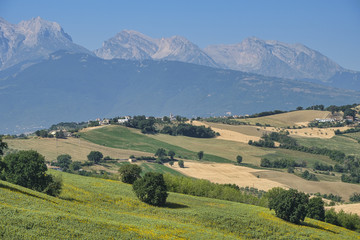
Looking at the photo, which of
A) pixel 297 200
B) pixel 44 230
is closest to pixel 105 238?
pixel 44 230

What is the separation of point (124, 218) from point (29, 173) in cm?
2402

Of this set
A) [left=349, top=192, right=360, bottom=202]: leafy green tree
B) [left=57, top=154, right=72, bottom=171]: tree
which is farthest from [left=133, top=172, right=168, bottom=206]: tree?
[left=57, top=154, right=72, bottom=171]: tree

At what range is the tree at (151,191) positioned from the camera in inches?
3349

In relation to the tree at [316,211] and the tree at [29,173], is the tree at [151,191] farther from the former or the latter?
the tree at [316,211]

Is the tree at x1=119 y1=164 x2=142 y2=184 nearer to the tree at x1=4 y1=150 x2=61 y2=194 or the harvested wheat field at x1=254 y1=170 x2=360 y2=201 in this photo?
the tree at x1=4 y1=150 x2=61 y2=194

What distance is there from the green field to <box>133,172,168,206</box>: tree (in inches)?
61.8

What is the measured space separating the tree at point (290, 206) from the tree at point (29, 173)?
121 feet

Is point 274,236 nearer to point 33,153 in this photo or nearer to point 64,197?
point 64,197

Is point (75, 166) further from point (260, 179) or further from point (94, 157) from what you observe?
point (260, 179)

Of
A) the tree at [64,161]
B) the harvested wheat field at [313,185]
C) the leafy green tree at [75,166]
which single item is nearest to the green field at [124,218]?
the leafy green tree at [75,166]

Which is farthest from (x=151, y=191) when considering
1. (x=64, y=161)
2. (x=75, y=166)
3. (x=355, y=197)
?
(x=64, y=161)

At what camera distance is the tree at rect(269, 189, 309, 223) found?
85.2 m

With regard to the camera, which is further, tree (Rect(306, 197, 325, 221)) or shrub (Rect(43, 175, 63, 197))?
tree (Rect(306, 197, 325, 221))

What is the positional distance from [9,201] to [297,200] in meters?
48.3
